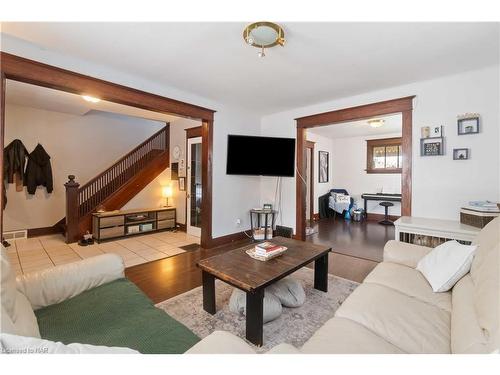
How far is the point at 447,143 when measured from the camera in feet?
9.07

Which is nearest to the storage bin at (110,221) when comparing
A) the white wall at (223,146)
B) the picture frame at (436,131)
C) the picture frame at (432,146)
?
the white wall at (223,146)

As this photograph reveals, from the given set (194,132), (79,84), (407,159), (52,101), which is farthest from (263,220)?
(52,101)

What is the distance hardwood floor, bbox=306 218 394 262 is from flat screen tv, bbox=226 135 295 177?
1.51 metres

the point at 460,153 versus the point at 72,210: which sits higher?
the point at 460,153

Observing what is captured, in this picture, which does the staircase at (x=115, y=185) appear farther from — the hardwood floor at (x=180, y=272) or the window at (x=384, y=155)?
the window at (x=384, y=155)

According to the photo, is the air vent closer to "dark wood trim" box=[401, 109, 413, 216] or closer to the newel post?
the newel post

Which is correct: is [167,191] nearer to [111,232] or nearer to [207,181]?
[111,232]

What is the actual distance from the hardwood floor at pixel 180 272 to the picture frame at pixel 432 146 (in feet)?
5.16

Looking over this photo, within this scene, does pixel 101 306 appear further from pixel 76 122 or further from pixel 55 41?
pixel 76 122

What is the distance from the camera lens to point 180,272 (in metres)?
2.90

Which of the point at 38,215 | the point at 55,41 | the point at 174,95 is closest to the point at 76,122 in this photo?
the point at 38,215

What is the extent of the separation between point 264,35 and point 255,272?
1.88 m

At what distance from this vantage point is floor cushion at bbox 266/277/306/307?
206cm

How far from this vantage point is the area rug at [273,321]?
1739 millimetres
